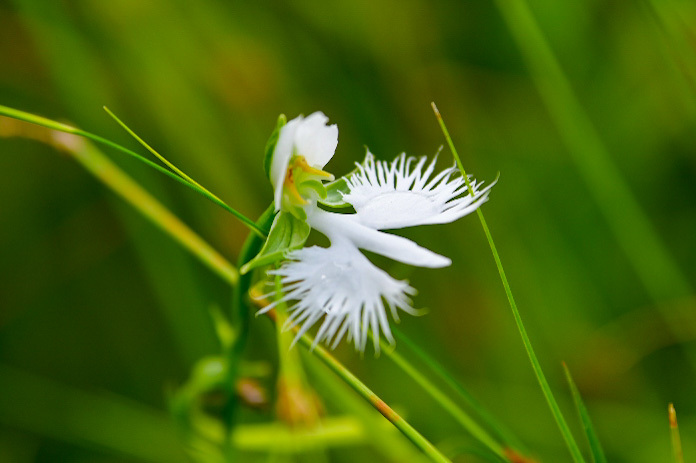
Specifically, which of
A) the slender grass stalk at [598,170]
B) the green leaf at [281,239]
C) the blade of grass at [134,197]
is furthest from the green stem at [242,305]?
the slender grass stalk at [598,170]

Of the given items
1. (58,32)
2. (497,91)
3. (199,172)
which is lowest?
(199,172)

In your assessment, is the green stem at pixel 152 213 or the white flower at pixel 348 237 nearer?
the white flower at pixel 348 237

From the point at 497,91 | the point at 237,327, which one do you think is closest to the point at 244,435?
the point at 237,327

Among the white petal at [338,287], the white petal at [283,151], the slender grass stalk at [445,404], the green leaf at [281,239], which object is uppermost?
the white petal at [283,151]

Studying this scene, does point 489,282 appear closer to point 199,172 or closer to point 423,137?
point 423,137

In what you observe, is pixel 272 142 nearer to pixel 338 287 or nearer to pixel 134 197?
pixel 338 287

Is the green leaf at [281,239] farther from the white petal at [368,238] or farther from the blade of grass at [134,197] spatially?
the blade of grass at [134,197]
